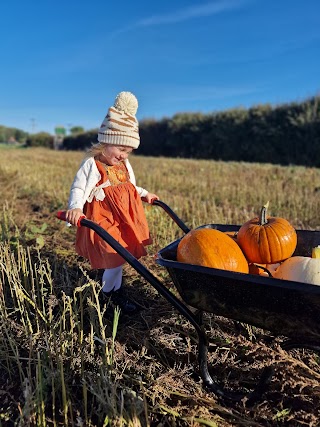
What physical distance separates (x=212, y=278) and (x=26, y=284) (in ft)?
6.24

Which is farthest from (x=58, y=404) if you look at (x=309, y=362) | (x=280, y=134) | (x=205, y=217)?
(x=280, y=134)

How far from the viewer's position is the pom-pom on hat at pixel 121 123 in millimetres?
2672

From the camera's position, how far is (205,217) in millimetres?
5465

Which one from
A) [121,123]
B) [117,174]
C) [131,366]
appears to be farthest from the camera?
[117,174]

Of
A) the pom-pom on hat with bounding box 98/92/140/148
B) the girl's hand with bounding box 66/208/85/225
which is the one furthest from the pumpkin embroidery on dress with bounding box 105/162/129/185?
the girl's hand with bounding box 66/208/85/225

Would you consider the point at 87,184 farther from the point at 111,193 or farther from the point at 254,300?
the point at 254,300

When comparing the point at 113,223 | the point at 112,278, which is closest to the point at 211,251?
the point at 113,223

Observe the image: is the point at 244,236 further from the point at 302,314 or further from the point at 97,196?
the point at 97,196

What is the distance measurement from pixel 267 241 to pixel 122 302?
1.45 metres

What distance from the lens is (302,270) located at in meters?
1.83

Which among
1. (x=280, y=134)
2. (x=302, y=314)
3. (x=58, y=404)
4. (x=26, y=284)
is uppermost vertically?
(x=280, y=134)

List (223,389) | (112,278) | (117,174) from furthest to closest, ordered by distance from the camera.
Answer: (112,278) < (117,174) < (223,389)

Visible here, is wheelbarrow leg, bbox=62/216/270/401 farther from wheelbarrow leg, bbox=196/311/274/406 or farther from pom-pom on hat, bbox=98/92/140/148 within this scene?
pom-pom on hat, bbox=98/92/140/148

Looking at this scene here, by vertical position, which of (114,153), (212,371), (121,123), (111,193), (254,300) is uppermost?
(121,123)
